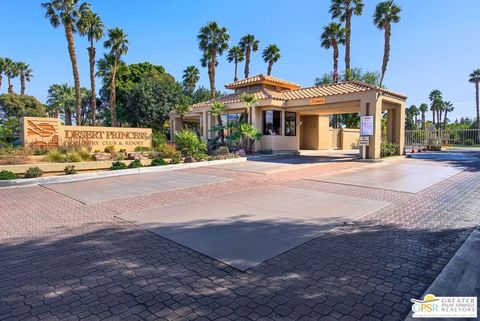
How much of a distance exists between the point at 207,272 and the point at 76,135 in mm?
17206

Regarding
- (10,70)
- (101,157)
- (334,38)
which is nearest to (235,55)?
(334,38)

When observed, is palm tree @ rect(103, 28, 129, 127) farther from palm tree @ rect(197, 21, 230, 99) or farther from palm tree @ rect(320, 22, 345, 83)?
palm tree @ rect(320, 22, 345, 83)

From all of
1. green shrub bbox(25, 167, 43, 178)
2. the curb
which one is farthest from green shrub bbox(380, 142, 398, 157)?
green shrub bbox(25, 167, 43, 178)

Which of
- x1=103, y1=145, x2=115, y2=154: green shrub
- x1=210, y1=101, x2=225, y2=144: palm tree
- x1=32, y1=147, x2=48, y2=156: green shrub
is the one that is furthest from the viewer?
x1=210, y1=101, x2=225, y2=144: palm tree

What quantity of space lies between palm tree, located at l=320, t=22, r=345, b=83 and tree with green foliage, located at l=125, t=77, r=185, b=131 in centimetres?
1764

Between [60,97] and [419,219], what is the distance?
5722cm

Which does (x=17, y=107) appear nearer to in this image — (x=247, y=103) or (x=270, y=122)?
(x=247, y=103)

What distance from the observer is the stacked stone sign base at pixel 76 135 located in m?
16.4

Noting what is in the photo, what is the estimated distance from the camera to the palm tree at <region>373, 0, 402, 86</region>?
95.6ft

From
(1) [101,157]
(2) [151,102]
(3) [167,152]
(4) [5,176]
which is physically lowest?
(4) [5,176]

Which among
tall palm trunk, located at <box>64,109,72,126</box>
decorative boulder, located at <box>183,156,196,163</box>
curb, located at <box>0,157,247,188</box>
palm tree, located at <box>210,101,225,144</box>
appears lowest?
curb, located at <box>0,157,247,188</box>

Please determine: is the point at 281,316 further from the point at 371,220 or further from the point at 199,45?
the point at 199,45

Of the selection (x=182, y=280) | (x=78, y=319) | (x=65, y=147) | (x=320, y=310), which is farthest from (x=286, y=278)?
(x=65, y=147)

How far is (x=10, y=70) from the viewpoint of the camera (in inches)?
2016
